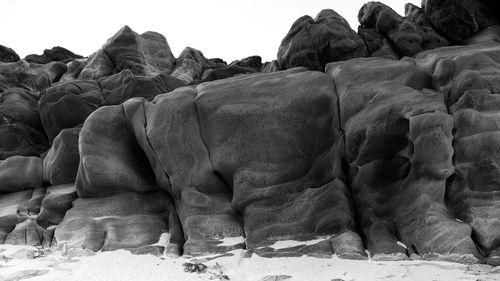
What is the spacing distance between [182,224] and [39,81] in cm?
2392

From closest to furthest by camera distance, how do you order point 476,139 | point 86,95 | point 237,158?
point 476,139
point 237,158
point 86,95

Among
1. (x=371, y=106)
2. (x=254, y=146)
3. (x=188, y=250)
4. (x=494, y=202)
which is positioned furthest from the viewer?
(x=254, y=146)

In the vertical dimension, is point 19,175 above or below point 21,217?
above

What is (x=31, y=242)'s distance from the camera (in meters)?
Result: 13.8

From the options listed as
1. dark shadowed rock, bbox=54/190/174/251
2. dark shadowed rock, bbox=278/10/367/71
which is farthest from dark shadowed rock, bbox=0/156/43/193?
dark shadowed rock, bbox=278/10/367/71

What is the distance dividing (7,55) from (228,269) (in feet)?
126

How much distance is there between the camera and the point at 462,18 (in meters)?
21.4

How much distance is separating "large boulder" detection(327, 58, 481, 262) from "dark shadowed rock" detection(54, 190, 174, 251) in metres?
6.11

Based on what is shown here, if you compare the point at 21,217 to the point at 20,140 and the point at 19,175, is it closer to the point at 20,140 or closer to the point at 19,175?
the point at 19,175

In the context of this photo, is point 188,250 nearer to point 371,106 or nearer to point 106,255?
point 106,255

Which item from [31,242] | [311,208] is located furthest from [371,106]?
[31,242]

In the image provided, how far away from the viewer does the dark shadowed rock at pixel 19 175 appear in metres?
17.4

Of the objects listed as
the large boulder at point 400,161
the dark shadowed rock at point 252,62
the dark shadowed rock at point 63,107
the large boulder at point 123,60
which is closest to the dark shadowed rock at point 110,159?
the dark shadowed rock at point 63,107

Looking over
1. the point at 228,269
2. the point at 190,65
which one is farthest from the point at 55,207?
the point at 190,65
